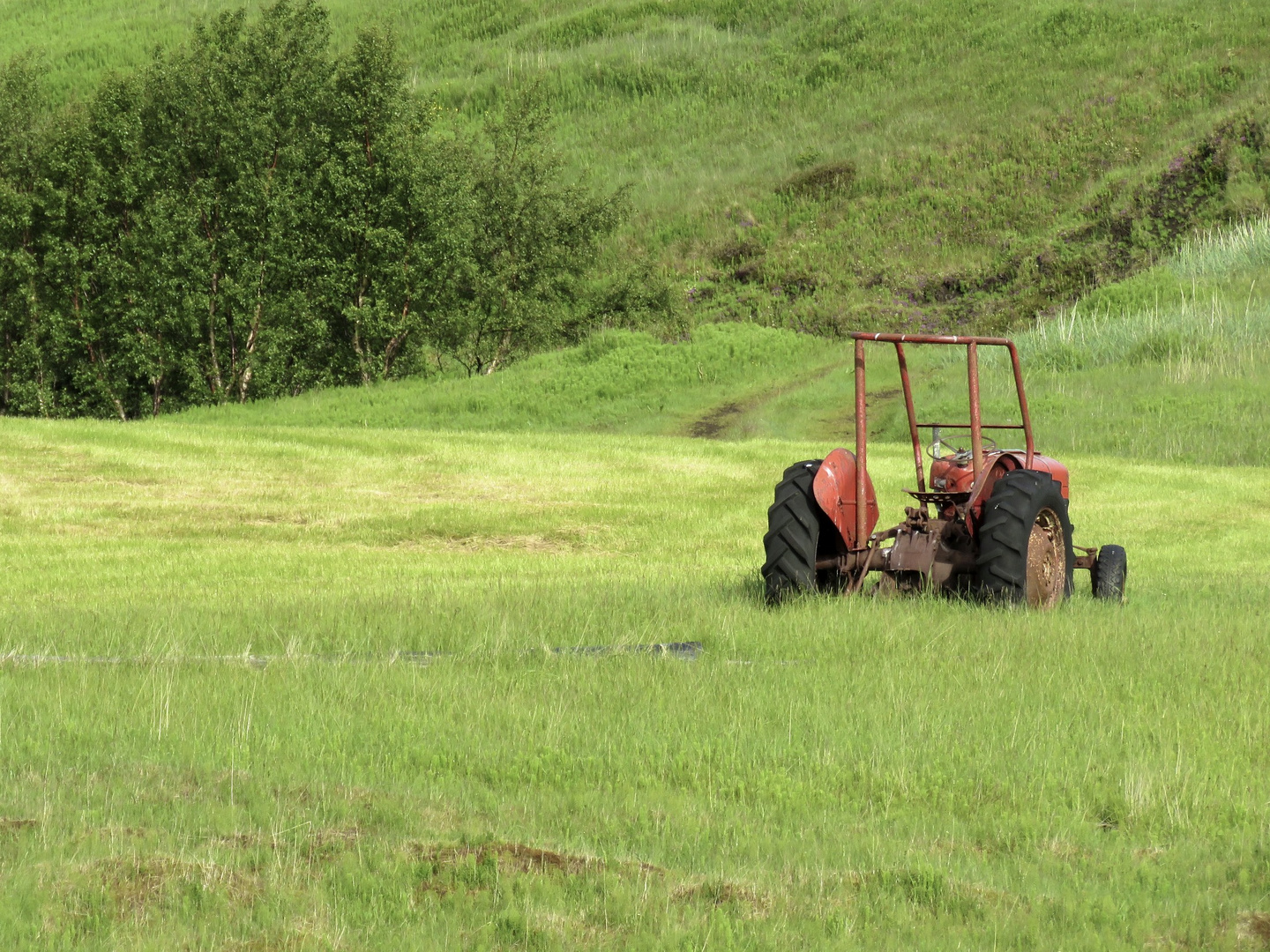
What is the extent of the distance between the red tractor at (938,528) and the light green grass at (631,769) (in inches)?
16.2

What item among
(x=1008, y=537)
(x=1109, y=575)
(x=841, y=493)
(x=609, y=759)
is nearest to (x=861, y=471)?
(x=841, y=493)

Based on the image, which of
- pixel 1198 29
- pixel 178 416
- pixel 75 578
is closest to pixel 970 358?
pixel 75 578

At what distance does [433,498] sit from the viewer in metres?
23.9

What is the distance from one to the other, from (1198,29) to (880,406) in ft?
111

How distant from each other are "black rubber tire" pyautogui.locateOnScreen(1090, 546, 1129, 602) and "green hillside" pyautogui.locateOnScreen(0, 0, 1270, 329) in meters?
33.1

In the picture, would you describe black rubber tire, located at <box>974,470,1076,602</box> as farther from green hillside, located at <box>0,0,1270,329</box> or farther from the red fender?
green hillside, located at <box>0,0,1270,329</box>

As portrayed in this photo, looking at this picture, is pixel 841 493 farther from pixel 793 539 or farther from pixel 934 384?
pixel 934 384

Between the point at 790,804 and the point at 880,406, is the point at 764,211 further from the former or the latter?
Answer: the point at 790,804

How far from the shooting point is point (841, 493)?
38.0ft

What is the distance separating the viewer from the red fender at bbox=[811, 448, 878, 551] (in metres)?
11.3

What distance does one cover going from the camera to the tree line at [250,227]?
4416 centimetres

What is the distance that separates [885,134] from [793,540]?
51403 millimetres

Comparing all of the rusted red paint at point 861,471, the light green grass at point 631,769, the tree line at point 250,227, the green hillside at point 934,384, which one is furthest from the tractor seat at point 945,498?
the tree line at point 250,227

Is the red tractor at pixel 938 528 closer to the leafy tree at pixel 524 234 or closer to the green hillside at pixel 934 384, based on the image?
the green hillside at pixel 934 384
